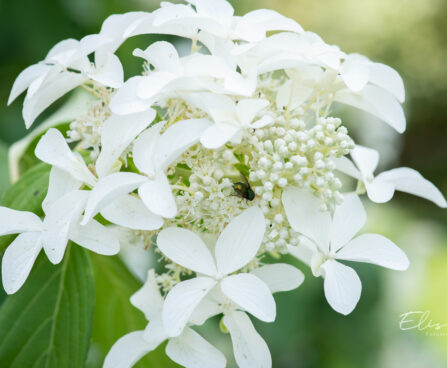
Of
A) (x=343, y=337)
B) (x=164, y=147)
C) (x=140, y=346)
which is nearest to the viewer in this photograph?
(x=164, y=147)

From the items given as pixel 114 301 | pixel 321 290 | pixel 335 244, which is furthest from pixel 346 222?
pixel 321 290

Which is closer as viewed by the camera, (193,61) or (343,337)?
(193,61)

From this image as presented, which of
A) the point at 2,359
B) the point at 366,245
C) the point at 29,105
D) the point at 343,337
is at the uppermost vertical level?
the point at 29,105

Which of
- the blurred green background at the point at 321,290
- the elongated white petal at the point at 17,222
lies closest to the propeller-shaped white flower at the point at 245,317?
the elongated white petal at the point at 17,222

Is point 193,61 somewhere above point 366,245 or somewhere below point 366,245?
above

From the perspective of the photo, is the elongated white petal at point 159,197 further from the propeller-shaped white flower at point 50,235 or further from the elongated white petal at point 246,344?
the elongated white petal at point 246,344

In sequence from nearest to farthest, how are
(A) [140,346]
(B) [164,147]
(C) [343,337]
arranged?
1. (B) [164,147]
2. (A) [140,346]
3. (C) [343,337]

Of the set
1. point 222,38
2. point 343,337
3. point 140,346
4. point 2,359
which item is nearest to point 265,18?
point 222,38

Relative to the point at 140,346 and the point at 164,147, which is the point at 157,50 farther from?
A: the point at 140,346
